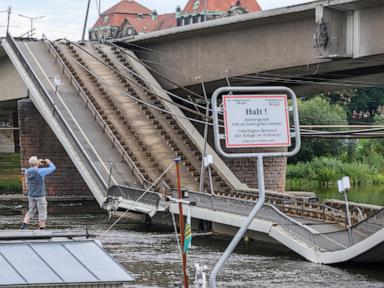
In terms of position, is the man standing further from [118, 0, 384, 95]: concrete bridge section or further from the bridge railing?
[118, 0, 384, 95]: concrete bridge section

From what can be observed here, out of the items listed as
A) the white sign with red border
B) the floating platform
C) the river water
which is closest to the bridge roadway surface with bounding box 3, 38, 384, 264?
the river water

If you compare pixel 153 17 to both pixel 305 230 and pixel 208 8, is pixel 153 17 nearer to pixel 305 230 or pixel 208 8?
pixel 208 8

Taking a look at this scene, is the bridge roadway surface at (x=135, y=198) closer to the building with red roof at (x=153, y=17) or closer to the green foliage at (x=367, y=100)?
the green foliage at (x=367, y=100)

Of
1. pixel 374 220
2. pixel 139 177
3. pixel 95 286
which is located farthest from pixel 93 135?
pixel 95 286

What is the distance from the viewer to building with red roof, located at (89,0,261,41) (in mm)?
167750

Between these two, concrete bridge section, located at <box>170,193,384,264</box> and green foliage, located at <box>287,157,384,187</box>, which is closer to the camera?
concrete bridge section, located at <box>170,193,384,264</box>

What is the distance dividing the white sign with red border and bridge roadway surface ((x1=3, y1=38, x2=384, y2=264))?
13943 millimetres

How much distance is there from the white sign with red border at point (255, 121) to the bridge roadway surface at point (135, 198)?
1394cm

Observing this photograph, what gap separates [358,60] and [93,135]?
11.8 meters

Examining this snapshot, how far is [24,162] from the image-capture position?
168 ft

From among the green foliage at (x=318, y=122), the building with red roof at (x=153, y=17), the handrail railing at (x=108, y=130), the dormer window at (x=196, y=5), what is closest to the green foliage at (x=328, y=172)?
the green foliage at (x=318, y=122)

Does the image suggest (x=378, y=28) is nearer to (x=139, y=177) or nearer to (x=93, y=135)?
(x=139, y=177)

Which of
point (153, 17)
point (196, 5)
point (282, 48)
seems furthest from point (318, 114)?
point (153, 17)

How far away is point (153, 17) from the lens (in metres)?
190
